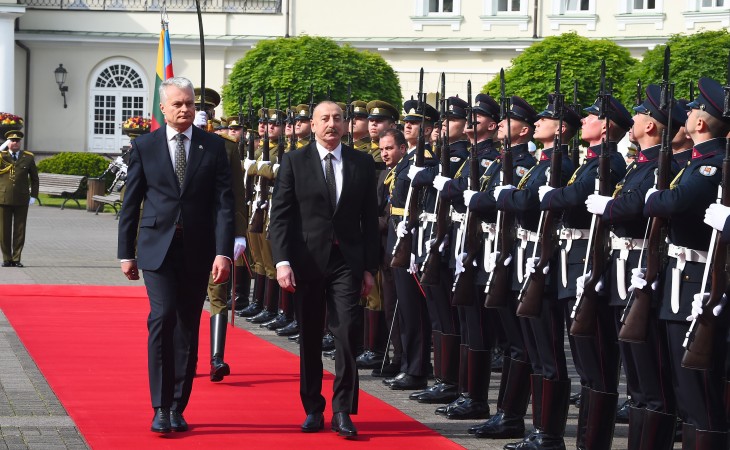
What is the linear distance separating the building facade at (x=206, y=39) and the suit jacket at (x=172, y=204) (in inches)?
1228

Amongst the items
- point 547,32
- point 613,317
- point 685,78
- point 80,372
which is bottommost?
point 80,372

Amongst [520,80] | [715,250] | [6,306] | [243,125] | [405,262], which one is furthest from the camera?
[520,80]

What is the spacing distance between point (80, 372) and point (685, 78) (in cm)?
1778

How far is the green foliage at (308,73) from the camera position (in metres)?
32.6

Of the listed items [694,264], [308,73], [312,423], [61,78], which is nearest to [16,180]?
[312,423]

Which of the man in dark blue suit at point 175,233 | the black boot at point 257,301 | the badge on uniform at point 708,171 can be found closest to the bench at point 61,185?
the black boot at point 257,301

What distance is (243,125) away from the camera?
1447cm

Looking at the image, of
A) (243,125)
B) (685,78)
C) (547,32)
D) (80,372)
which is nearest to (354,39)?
(547,32)

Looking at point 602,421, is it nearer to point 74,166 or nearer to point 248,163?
point 248,163

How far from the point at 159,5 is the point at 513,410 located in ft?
118

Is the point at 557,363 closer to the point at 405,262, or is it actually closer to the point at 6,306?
the point at 405,262

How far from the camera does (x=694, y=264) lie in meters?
6.13

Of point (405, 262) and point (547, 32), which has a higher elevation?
point (547, 32)

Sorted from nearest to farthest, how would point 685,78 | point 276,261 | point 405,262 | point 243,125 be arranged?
1. point 276,261
2. point 405,262
3. point 243,125
4. point 685,78
